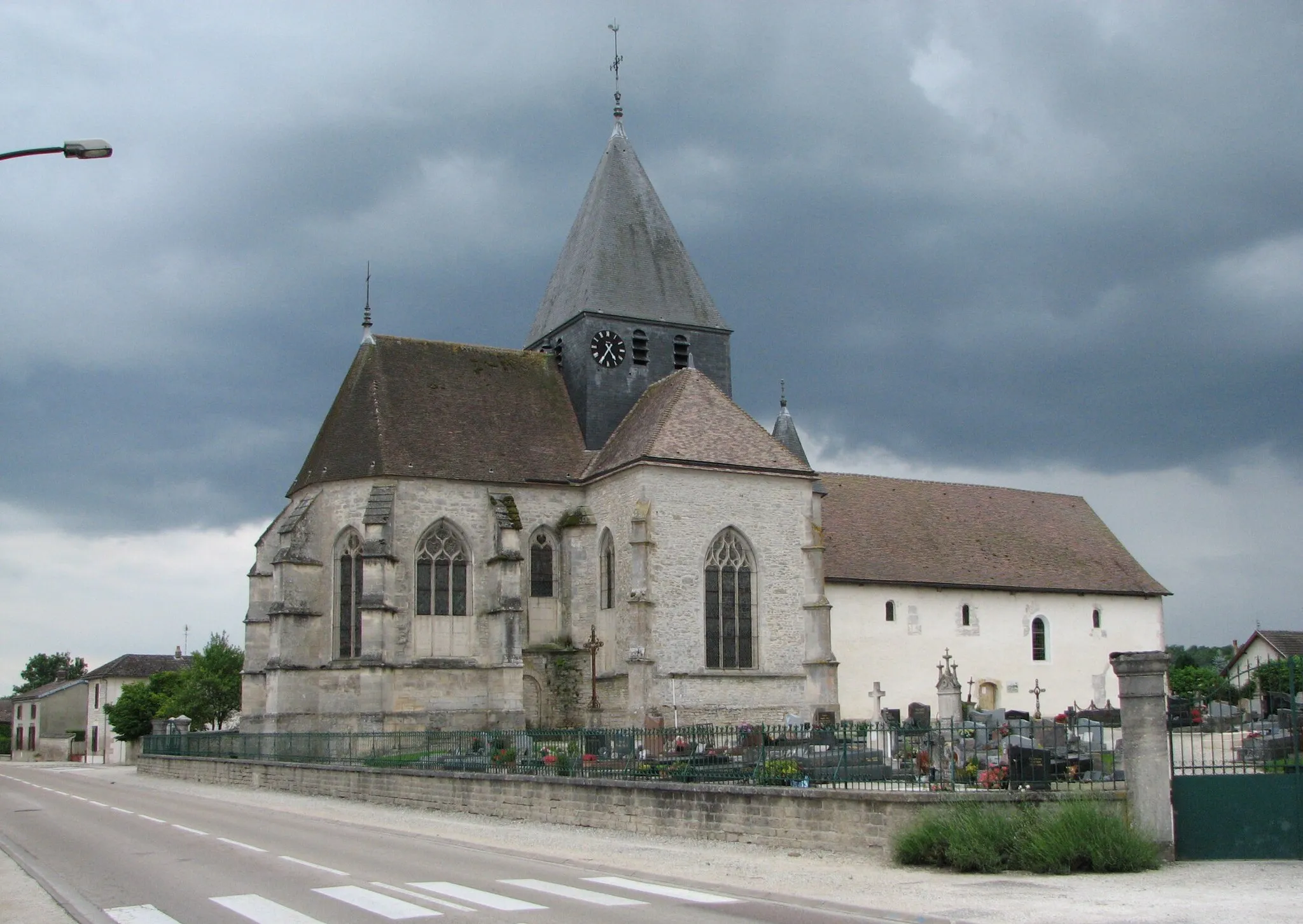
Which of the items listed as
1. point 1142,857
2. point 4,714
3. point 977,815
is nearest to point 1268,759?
point 1142,857

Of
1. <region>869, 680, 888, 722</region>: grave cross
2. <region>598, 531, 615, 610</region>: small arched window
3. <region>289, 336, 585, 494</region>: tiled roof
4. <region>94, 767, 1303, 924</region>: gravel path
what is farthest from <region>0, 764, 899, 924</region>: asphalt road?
<region>869, 680, 888, 722</region>: grave cross

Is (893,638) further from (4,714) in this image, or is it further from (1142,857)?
(4,714)

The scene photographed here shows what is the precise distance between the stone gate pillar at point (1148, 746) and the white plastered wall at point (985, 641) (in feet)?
79.8

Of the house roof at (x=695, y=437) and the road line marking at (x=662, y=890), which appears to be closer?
the road line marking at (x=662, y=890)

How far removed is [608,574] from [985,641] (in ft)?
45.0

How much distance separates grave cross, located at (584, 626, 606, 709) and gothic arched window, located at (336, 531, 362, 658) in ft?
19.8

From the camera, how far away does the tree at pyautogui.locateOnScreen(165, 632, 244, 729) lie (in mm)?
56594

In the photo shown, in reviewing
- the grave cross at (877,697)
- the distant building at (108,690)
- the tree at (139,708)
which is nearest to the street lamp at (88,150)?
the grave cross at (877,697)

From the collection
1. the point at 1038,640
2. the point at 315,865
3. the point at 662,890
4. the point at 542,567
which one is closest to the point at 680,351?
the point at 542,567

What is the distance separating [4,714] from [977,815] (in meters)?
103

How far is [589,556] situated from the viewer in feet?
114

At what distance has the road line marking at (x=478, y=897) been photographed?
1072 cm

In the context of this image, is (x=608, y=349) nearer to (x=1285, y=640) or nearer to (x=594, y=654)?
(x=594, y=654)

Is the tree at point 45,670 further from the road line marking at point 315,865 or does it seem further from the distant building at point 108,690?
the road line marking at point 315,865
